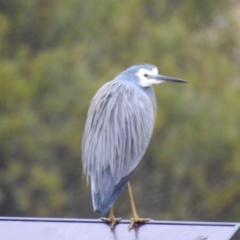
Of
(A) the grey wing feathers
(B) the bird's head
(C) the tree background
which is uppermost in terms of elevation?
(B) the bird's head

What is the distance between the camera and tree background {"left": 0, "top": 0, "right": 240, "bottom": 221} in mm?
9242

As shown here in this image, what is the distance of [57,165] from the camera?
972cm

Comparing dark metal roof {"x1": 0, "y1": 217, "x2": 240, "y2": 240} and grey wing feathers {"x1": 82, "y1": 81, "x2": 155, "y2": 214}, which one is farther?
grey wing feathers {"x1": 82, "y1": 81, "x2": 155, "y2": 214}

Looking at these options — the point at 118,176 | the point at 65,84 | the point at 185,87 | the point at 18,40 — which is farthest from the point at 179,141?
the point at 118,176

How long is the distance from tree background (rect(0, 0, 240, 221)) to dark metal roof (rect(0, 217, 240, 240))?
515cm

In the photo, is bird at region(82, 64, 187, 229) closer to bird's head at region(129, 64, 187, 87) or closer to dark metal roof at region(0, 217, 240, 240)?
bird's head at region(129, 64, 187, 87)

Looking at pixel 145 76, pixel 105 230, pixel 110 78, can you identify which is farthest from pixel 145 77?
pixel 110 78

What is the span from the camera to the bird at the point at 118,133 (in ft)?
12.8

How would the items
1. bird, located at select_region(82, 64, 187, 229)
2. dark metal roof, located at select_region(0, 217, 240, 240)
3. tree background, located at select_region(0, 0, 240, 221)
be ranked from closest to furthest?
dark metal roof, located at select_region(0, 217, 240, 240) < bird, located at select_region(82, 64, 187, 229) < tree background, located at select_region(0, 0, 240, 221)

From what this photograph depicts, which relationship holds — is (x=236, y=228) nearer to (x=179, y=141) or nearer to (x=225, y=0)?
(x=179, y=141)

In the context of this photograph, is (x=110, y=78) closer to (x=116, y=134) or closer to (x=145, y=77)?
(x=145, y=77)

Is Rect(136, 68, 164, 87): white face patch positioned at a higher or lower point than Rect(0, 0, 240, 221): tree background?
higher

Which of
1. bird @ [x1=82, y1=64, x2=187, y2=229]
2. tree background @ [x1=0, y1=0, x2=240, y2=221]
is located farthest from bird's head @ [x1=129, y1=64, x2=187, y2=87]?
tree background @ [x1=0, y1=0, x2=240, y2=221]

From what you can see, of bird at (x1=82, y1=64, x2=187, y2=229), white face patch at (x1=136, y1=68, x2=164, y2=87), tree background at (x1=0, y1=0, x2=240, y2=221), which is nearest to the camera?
bird at (x1=82, y1=64, x2=187, y2=229)
